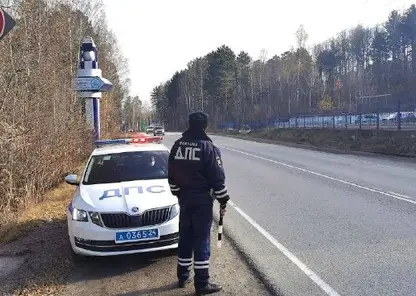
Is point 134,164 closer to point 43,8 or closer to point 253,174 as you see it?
point 253,174

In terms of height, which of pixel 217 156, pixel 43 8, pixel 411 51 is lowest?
pixel 217 156

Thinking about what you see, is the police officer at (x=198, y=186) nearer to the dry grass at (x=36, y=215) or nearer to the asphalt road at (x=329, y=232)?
the asphalt road at (x=329, y=232)

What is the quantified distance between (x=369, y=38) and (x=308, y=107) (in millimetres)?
17206

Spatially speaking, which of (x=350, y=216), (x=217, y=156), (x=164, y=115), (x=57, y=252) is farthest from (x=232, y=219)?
(x=164, y=115)

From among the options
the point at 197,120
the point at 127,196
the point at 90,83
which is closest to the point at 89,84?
the point at 90,83

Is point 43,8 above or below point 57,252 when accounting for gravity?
above

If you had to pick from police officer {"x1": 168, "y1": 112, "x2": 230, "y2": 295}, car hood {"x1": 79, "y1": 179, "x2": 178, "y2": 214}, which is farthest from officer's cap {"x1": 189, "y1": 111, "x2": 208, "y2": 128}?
car hood {"x1": 79, "y1": 179, "x2": 178, "y2": 214}

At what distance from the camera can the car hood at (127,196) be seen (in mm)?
5746

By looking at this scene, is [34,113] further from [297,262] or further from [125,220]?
[297,262]

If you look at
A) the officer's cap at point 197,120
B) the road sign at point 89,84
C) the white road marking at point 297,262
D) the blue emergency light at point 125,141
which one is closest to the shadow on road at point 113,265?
the white road marking at point 297,262

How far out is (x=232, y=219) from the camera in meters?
8.48

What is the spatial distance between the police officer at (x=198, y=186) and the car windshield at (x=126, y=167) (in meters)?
2.18

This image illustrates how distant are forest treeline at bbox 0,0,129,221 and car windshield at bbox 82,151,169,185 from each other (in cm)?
277

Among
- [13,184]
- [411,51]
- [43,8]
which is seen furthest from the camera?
[411,51]
